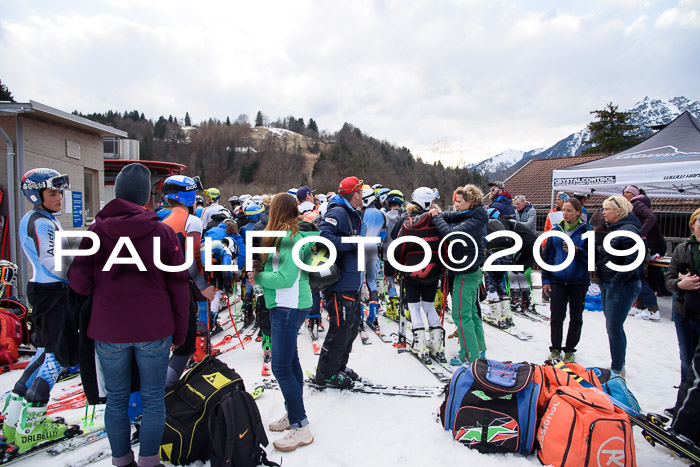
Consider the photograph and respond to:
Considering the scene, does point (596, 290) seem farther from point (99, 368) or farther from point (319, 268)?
point (99, 368)

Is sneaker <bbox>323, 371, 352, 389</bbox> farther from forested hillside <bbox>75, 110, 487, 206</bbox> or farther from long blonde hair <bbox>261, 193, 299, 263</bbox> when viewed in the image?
forested hillside <bbox>75, 110, 487, 206</bbox>

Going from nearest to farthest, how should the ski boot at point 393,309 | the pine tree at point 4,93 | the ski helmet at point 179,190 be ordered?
the ski helmet at point 179,190 → the ski boot at point 393,309 → the pine tree at point 4,93

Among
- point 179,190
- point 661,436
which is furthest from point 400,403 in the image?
point 179,190

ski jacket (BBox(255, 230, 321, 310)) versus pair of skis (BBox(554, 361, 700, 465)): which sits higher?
ski jacket (BBox(255, 230, 321, 310))

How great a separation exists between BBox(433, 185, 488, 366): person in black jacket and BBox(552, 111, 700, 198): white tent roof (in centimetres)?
595

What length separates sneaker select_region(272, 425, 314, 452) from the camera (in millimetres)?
2953

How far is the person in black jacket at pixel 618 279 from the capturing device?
4070mm

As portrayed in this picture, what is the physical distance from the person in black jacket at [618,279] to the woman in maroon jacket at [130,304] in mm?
4322

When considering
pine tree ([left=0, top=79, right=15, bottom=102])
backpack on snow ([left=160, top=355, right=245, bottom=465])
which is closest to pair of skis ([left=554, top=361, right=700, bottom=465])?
backpack on snow ([left=160, top=355, right=245, bottom=465])

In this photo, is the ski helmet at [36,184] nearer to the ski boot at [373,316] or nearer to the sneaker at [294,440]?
the sneaker at [294,440]

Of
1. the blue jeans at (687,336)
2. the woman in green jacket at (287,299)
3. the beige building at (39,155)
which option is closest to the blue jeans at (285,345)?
the woman in green jacket at (287,299)

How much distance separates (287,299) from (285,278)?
181 mm

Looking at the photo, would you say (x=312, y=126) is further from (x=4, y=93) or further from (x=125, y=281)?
(x=125, y=281)

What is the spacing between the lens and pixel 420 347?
15.9 feet
